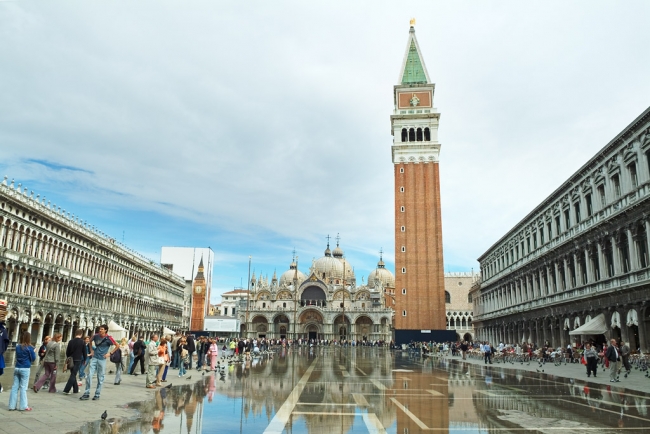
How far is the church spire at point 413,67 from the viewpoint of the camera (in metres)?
80.2

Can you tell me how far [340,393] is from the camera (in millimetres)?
14758

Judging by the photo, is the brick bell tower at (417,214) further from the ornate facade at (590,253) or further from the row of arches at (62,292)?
the row of arches at (62,292)

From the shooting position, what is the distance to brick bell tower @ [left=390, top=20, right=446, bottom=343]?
70125mm

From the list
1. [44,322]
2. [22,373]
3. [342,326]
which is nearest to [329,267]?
[342,326]

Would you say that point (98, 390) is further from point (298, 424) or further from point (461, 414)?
point (461, 414)

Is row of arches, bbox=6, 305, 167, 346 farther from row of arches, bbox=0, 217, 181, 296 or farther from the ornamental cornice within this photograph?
the ornamental cornice

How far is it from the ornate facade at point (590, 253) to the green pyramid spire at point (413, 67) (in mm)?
38424

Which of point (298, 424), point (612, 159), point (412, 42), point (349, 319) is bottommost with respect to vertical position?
point (298, 424)

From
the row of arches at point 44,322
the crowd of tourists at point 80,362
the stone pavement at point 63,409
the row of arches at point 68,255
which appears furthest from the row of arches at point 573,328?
the row of arches at point 68,255

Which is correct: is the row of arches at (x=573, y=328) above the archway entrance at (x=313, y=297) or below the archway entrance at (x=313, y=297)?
below

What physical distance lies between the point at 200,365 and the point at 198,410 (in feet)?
41.4

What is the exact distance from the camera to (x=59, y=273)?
4141 cm

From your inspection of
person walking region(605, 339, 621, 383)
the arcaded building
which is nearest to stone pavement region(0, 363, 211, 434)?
person walking region(605, 339, 621, 383)

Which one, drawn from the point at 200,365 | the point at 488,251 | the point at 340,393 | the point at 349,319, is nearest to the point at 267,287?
the point at 349,319
